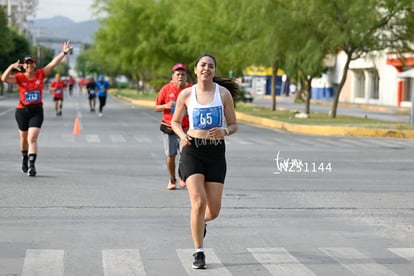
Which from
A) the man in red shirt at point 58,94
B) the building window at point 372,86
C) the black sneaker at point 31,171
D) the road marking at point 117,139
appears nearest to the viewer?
the black sneaker at point 31,171

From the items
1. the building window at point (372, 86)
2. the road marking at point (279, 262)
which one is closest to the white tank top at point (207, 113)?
the road marking at point (279, 262)

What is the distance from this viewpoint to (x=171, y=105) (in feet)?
43.4

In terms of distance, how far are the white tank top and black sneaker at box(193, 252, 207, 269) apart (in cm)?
109

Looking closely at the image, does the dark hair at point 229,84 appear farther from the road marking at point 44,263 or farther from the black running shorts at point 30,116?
the black running shorts at point 30,116

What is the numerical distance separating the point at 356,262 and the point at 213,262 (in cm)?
124

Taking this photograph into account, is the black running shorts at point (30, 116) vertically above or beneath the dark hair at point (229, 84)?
beneath

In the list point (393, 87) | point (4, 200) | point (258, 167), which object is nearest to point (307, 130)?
point (258, 167)

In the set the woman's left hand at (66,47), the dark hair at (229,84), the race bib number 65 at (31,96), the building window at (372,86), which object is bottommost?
the building window at (372,86)

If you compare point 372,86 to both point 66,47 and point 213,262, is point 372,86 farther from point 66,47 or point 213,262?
point 213,262

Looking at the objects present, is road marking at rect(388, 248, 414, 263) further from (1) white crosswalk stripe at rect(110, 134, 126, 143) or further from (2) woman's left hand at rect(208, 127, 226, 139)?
(1) white crosswalk stripe at rect(110, 134, 126, 143)

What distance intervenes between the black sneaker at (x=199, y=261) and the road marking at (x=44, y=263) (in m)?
1.10

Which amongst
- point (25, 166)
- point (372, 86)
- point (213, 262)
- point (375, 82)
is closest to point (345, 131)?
point (25, 166)

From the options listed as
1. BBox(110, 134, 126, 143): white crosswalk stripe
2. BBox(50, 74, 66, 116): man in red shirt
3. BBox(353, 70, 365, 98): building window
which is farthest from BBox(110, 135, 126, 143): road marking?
BBox(353, 70, 365, 98): building window

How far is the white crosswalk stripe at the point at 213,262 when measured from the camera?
25.7 ft
